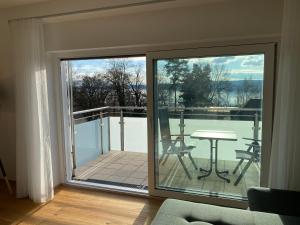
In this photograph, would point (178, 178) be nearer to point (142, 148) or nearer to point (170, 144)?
point (170, 144)

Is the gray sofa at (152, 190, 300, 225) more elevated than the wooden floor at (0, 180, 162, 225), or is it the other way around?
the gray sofa at (152, 190, 300, 225)

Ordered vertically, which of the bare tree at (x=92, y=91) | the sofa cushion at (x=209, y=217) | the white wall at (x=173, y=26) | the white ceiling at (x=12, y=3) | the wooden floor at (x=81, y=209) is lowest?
the wooden floor at (x=81, y=209)

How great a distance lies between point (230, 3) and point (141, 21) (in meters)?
0.95

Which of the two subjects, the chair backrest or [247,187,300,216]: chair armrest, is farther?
the chair backrest

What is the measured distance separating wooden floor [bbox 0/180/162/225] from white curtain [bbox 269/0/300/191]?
1.42 m

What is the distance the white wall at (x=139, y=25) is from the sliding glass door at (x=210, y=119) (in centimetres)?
20

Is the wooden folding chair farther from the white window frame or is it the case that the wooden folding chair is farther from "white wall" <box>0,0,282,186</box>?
"white wall" <box>0,0,282,186</box>

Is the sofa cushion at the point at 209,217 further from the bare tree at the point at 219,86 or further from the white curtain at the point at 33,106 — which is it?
the white curtain at the point at 33,106

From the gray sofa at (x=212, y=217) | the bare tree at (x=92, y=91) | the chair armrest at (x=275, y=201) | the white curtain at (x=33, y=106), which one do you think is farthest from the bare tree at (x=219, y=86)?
the bare tree at (x=92, y=91)

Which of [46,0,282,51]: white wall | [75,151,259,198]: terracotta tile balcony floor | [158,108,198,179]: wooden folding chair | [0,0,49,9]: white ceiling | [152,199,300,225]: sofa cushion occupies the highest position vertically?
[0,0,49,9]: white ceiling

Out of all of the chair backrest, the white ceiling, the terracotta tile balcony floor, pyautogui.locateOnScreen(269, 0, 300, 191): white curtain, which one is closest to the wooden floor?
the terracotta tile balcony floor

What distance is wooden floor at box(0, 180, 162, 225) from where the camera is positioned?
106 inches

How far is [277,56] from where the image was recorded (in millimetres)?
2459

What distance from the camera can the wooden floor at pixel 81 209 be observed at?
8.81 feet
